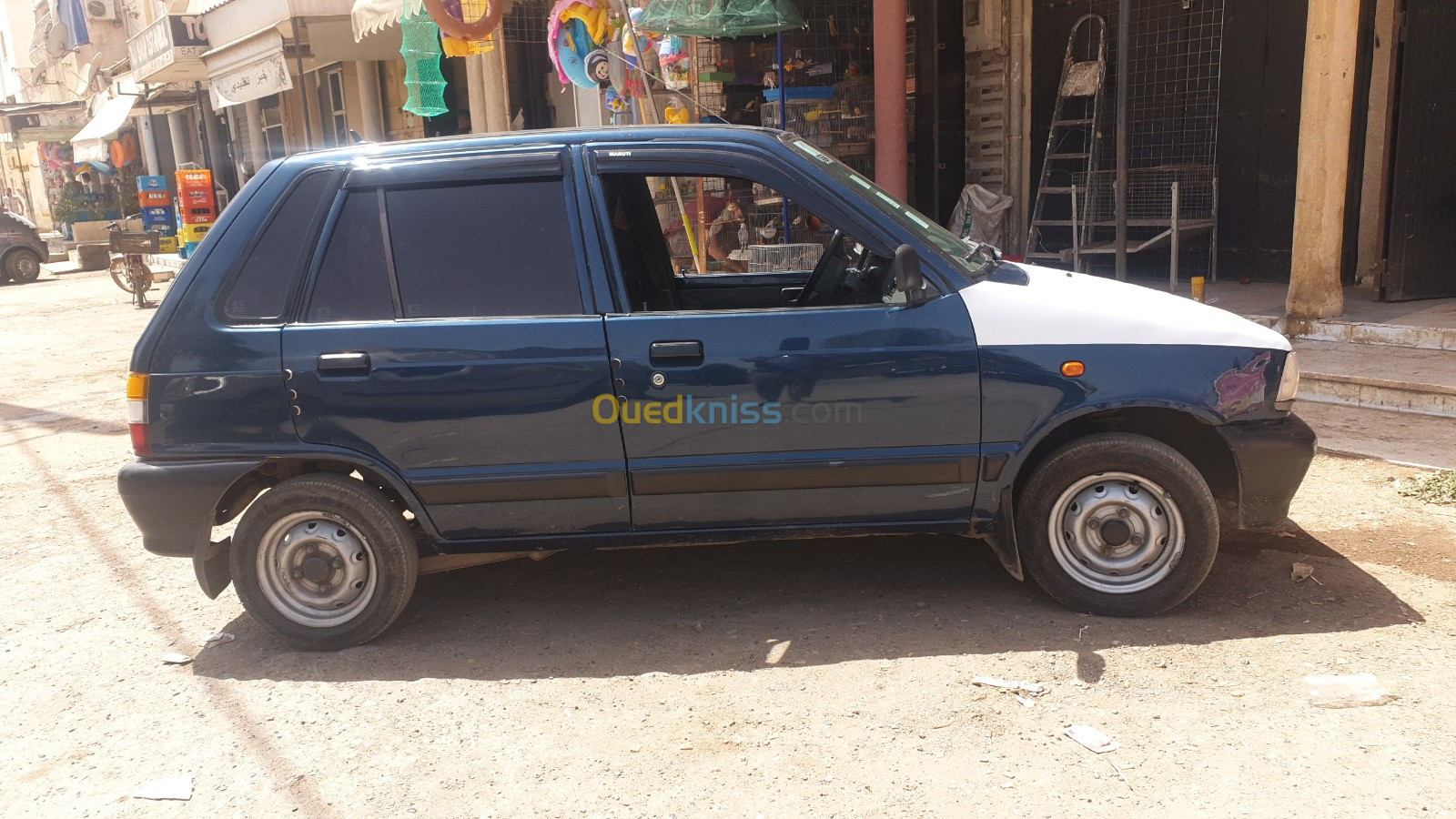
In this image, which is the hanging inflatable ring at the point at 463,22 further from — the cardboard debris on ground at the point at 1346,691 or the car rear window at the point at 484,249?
the cardboard debris on ground at the point at 1346,691

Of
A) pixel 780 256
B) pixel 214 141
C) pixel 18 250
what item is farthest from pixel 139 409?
pixel 214 141

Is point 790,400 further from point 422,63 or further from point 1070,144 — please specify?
point 422,63

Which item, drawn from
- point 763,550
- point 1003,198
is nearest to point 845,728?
point 763,550

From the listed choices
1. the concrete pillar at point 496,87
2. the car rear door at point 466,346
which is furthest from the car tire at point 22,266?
the car rear door at point 466,346

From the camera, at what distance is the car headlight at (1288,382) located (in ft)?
13.0

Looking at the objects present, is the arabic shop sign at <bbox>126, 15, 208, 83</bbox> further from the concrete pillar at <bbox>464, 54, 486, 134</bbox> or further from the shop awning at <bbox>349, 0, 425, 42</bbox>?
the shop awning at <bbox>349, 0, 425, 42</bbox>

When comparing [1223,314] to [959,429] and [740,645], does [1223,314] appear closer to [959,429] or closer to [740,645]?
[959,429]

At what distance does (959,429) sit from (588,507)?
139cm

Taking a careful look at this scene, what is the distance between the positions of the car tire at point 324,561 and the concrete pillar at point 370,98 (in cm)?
1759

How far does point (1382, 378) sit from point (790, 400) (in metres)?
4.69

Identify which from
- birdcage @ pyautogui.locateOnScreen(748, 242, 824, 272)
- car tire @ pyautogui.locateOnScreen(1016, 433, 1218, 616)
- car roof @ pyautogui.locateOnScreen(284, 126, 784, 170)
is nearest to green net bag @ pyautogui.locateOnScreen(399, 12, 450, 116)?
birdcage @ pyautogui.locateOnScreen(748, 242, 824, 272)

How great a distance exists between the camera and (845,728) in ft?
11.3

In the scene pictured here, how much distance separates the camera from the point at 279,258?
409 centimetres

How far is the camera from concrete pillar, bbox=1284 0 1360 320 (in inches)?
295
